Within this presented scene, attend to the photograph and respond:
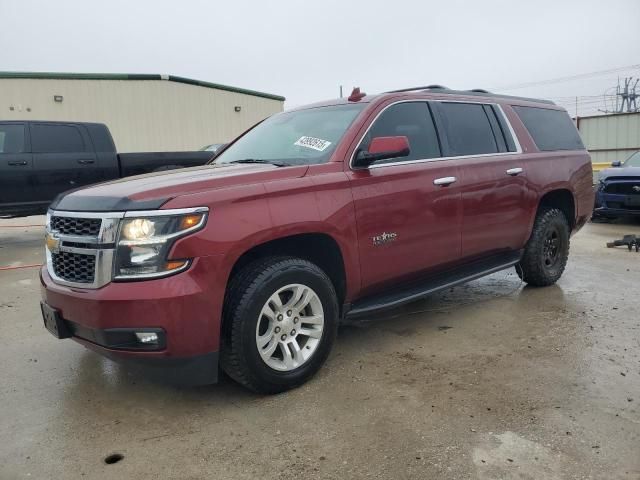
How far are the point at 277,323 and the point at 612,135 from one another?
1919 centimetres

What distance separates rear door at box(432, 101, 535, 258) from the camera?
4215mm

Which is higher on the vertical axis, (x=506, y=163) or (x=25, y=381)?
(x=506, y=163)

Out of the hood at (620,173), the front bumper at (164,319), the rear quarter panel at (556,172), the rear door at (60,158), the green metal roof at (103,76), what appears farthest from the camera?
the green metal roof at (103,76)

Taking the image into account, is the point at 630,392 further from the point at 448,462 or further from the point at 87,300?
the point at 87,300

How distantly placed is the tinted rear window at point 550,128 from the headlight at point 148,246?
12.2ft

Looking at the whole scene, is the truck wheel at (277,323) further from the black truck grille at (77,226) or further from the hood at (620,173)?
the hood at (620,173)

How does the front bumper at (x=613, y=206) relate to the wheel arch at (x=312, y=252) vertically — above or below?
below

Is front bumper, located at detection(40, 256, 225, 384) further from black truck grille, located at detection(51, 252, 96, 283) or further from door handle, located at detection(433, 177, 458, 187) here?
door handle, located at detection(433, 177, 458, 187)

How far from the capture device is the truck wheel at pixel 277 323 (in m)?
2.88

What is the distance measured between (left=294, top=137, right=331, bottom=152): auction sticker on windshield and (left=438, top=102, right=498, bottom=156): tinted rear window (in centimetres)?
114

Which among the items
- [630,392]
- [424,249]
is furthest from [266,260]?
[630,392]

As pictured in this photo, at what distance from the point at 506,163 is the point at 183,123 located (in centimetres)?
1884

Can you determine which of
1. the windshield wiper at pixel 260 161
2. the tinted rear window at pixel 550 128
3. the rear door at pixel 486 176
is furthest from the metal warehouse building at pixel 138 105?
the rear door at pixel 486 176

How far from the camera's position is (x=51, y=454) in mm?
2607
